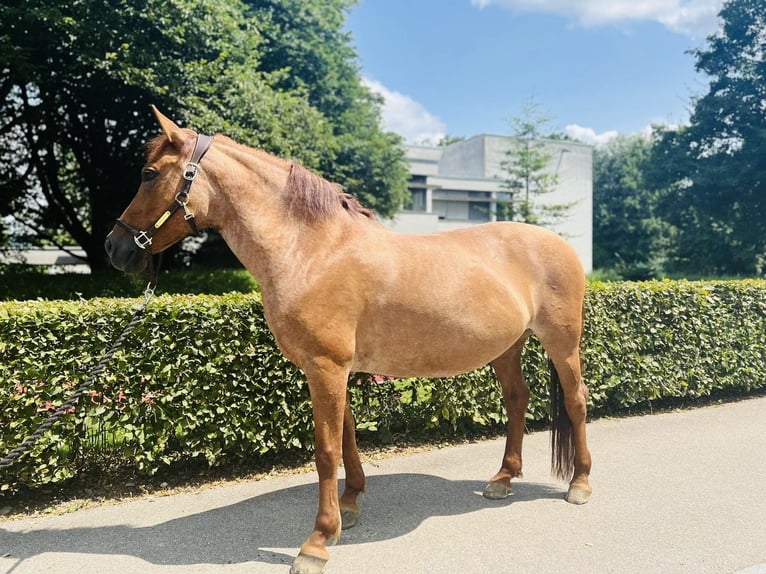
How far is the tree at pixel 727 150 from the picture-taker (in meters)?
24.6

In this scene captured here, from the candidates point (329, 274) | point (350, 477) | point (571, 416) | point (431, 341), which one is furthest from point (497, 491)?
point (329, 274)

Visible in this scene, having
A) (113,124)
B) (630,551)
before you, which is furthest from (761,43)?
(630,551)

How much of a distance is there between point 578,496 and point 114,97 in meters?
13.5

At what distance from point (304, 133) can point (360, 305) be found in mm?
12328

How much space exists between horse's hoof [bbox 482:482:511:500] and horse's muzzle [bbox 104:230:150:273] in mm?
2988

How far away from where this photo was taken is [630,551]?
3.12 metres

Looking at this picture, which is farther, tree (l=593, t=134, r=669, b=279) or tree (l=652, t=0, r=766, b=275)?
tree (l=593, t=134, r=669, b=279)

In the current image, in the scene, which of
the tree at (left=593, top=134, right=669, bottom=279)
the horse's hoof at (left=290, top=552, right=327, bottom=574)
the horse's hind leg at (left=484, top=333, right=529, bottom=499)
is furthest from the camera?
the tree at (left=593, top=134, right=669, bottom=279)

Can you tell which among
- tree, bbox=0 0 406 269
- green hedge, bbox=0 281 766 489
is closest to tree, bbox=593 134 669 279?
tree, bbox=0 0 406 269

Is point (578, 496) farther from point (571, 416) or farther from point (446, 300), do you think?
point (446, 300)

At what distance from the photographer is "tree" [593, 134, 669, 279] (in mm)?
42375

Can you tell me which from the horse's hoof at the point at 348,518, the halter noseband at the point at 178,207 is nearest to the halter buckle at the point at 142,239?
the halter noseband at the point at 178,207

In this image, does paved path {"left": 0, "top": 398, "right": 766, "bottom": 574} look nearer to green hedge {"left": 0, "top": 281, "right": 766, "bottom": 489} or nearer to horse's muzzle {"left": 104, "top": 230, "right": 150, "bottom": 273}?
green hedge {"left": 0, "top": 281, "right": 766, "bottom": 489}

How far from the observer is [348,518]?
11.6ft
